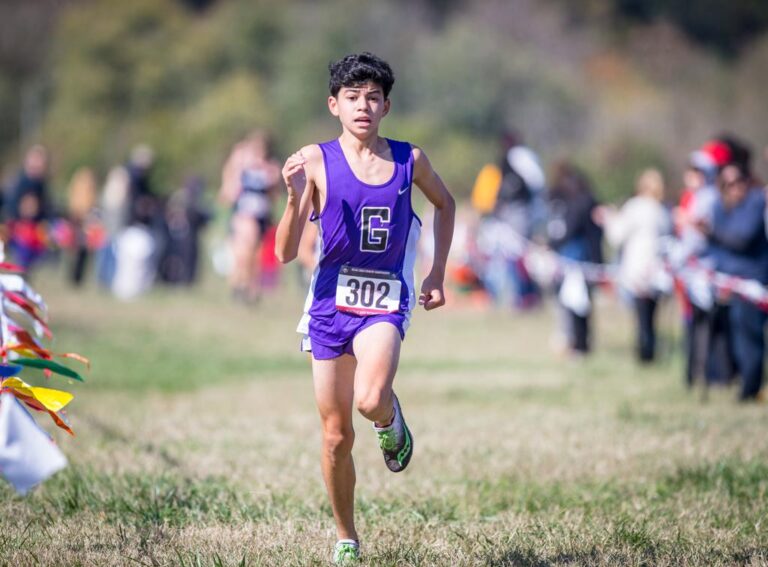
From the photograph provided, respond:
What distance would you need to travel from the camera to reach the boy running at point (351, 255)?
17.3 ft

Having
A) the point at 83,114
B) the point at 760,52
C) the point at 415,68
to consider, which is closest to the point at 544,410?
the point at 760,52

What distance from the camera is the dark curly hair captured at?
17.4 feet

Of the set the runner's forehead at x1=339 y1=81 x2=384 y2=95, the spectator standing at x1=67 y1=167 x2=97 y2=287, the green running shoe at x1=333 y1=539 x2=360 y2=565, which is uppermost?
the spectator standing at x1=67 y1=167 x2=97 y2=287

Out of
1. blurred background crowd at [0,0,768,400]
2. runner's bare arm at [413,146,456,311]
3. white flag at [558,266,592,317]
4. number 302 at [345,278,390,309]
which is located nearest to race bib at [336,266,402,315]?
number 302 at [345,278,390,309]

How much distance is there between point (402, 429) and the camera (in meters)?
5.39

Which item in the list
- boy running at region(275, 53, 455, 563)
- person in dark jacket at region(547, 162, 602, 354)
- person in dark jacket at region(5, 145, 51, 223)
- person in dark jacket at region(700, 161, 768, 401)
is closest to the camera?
boy running at region(275, 53, 455, 563)

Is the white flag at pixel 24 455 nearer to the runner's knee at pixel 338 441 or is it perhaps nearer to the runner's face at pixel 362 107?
the runner's knee at pixel 338 441

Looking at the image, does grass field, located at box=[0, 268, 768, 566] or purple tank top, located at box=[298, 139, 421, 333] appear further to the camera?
grass field, located at box=[0, 268, 768, 566]

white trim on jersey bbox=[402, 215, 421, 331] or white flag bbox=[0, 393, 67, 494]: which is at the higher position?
white trim on jersey bbox=[402, 215, 421, 331]

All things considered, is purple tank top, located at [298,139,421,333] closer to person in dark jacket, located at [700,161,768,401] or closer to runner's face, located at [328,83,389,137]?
runner's face, located at [328,83,389,137]

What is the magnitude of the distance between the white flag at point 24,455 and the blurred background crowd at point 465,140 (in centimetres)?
470

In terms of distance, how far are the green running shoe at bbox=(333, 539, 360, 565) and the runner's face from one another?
1663mm

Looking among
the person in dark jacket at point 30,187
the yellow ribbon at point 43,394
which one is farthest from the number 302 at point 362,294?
the person in dark jacket at point 30,187

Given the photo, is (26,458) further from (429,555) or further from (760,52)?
(760,52)
